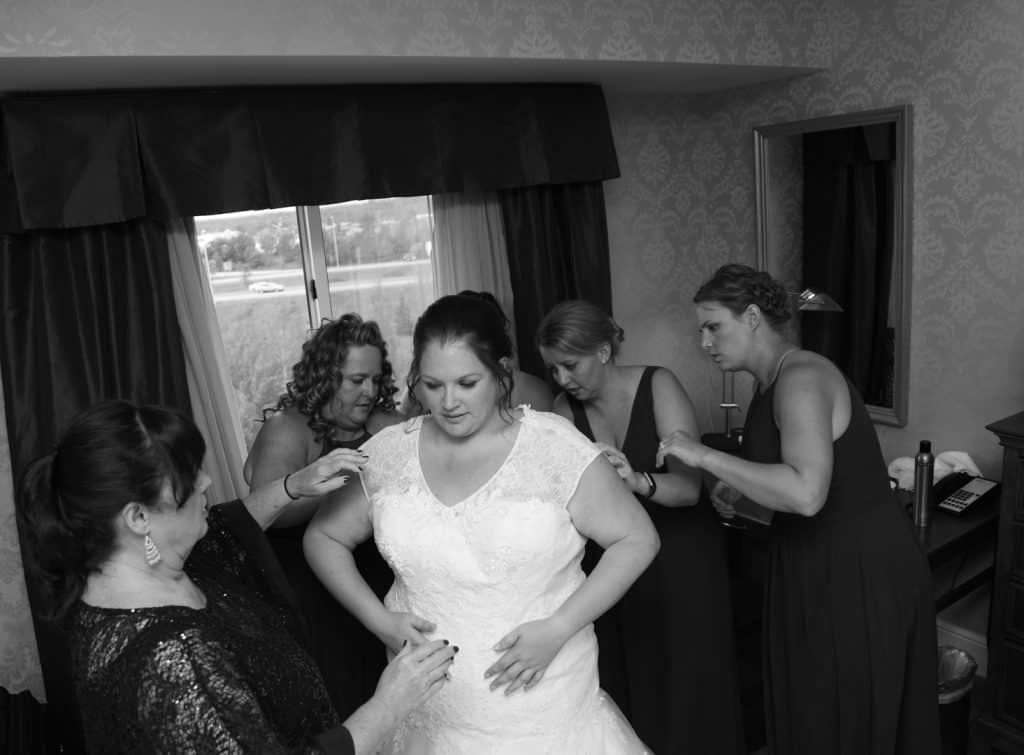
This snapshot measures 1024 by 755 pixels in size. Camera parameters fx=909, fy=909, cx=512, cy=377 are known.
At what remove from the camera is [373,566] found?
2510 millimetres

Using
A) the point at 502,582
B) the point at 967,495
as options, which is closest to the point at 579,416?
the point at 502,582

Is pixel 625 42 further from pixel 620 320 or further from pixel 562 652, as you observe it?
pixel 562 652

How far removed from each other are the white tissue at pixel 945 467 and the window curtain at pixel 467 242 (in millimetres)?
1545

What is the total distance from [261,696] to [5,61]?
155cm

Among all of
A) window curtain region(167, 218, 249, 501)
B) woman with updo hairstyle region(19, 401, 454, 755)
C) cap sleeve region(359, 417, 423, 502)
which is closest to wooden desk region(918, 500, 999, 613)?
cap sleeve region(359, 417, 423, 502)

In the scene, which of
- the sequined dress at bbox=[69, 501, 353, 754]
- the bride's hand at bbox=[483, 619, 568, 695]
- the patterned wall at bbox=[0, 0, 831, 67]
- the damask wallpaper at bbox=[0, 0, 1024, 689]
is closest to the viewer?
the sequined dress at bbox=[69, 501, 353, 754]

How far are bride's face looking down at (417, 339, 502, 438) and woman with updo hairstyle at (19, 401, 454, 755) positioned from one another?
1.39 feet

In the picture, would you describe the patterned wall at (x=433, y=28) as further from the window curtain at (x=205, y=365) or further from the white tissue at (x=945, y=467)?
the white tissue at (x=945, y=467)

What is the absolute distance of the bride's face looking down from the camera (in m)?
1.69

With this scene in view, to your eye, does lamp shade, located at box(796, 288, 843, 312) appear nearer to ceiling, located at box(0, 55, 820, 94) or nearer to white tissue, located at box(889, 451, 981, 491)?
white tissue, located at box(889, 451, 981, 491)

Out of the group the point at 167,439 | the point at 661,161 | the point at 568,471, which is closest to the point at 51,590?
the point at 167,439

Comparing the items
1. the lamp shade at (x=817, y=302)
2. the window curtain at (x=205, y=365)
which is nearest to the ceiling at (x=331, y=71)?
the window curtain at (x=205, y=365)

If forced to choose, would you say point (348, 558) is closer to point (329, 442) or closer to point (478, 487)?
point (478, 487)

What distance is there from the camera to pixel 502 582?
1.68 metres
